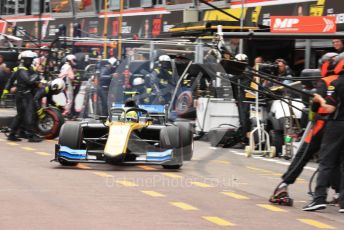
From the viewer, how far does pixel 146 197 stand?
10492mm

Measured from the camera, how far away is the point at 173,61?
58.2 ft

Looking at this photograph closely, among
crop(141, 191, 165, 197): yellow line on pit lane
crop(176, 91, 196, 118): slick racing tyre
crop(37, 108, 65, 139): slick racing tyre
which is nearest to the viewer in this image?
crop(141, 191, 165, 197): yellow line on pit lane

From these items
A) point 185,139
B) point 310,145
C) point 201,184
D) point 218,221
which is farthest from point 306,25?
point 218,221

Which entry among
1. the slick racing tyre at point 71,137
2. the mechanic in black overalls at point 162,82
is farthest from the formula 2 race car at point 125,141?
the mechanic in black overalls at point 162,82

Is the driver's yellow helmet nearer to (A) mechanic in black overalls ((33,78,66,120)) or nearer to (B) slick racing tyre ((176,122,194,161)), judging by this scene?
(B) slick racing tyre ((176,122,194,161))

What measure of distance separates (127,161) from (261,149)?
456 centimetres

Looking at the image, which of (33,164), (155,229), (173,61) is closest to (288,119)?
(173,61)

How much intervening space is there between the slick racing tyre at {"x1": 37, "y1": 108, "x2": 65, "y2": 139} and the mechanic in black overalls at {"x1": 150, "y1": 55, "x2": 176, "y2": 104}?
3122 mm

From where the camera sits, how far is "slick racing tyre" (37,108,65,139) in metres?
18.7

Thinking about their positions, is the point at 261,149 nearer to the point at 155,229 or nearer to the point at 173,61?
the point at 173,61

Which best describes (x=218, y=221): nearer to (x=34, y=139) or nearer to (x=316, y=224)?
(x=316, y=224)

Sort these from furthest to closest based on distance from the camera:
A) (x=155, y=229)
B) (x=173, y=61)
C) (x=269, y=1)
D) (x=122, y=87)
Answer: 1. (x=269, y=1)
2. (x=173, y=61)
3. (x=122, y=87)
4. (x=155, y=229)

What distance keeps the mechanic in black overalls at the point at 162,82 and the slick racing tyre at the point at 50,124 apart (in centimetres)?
312

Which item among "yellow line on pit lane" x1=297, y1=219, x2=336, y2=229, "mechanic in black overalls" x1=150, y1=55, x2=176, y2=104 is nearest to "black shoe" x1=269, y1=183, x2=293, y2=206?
"yellow line on pit lane" x1=297, y1=219, x2=336, y2=229
